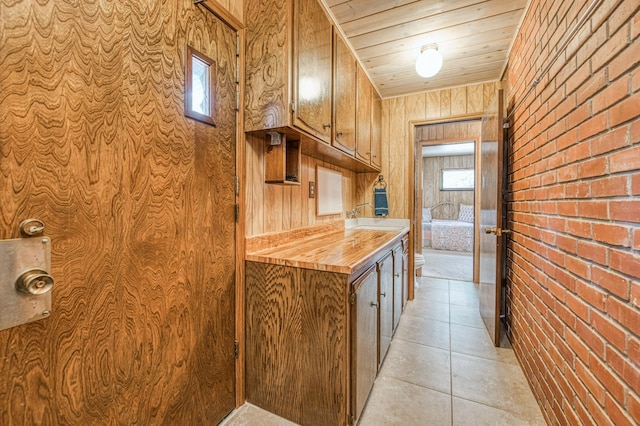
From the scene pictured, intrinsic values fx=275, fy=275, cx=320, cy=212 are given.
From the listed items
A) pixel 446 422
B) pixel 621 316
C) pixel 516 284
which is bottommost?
pixel 446 422

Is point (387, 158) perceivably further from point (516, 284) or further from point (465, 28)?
point (516, 284)

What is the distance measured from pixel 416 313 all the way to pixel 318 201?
1.52 m

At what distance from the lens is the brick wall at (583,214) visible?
2.68ft

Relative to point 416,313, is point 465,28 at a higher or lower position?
higher

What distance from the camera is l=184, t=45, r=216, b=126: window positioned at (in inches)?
45.6

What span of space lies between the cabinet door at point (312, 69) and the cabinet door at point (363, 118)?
65cm

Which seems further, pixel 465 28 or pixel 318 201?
pixel 318 201

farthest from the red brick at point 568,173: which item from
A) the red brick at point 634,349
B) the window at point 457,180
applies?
the window at point 457,180

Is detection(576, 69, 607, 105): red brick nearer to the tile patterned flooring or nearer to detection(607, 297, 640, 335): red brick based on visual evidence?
detection(607, 297, 640, 335): red brick

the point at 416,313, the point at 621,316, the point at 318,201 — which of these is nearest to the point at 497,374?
the point at 416,313

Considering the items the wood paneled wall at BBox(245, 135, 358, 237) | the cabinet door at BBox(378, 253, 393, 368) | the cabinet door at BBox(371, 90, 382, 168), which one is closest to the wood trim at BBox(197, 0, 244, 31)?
the wood paneled wall at BBox(245, 135, 358, 237)

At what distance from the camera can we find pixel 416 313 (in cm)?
274

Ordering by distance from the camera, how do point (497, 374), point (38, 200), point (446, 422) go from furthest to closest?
point (497, 374) < point (446, 422) < point (38, 200)

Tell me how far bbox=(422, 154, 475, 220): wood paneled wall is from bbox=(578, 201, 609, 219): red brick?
6733 millimetres
